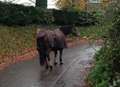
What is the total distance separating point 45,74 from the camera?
17.6 m

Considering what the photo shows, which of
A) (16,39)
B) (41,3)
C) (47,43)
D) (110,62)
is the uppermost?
(110,62)

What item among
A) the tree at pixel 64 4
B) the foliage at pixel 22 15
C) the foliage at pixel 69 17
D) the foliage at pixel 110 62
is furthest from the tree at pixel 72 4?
the foliage at pixel 110 62

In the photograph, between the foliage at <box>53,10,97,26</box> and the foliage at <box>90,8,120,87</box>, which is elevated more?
the foliage at <box>90,8,120,87</box>

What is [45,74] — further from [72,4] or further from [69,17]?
[72,4]

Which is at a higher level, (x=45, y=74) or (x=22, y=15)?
(x=22, y=15)

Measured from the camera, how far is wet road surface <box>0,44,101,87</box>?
15759 millimetres

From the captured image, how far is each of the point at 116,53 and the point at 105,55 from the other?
901 mm

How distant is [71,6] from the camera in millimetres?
40656

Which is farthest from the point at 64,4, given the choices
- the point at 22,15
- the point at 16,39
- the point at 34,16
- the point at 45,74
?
the point at 45,74

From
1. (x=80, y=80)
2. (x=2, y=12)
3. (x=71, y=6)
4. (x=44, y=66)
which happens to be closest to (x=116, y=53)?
(x=80, y=80)

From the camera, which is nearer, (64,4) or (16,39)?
(16,39)

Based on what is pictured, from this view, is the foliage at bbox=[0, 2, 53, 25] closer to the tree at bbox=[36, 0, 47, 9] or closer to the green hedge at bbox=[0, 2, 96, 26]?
the green hedge at bbox=[0, 2, 96, 26]

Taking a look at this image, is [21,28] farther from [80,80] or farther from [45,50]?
[80,80]

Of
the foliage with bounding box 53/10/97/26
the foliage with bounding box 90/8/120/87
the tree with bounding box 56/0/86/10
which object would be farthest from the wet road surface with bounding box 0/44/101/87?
the tree with bounding box 56/0/86/10
